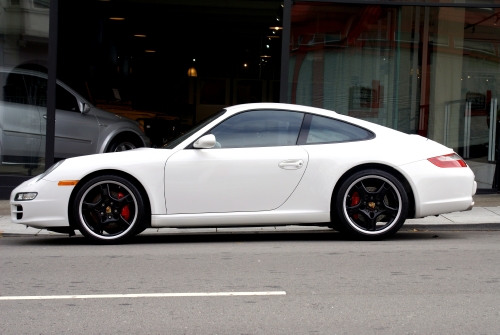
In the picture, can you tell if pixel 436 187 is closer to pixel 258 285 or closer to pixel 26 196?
pixel 258 285

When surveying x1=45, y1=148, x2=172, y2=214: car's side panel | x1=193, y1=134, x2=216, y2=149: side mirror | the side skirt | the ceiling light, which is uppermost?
the ceiling light

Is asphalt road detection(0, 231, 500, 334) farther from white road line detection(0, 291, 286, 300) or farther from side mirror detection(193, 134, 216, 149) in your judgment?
side mirror detection(193, 134, 216, 149)

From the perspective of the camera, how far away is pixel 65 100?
41.7ft

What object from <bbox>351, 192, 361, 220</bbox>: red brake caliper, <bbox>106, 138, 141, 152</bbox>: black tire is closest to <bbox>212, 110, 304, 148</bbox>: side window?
<bbox>351, 192, 361, 220</bbox>: red brake caliper

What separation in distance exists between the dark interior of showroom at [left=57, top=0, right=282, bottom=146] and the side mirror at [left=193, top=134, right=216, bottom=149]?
6301 mm

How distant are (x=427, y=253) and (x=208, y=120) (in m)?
2.61

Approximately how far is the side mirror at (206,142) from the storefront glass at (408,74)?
5716mm

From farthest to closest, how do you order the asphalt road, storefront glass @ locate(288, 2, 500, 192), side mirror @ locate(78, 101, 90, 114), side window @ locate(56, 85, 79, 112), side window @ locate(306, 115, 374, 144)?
side mirror @ locate(78, 101, 90, 114), storefront glass @ locate(288, 2, 500, 192), side window @ locate(56, 85, 79, 112), side window @ locate(306, 115, 374, 144), the asphalt road

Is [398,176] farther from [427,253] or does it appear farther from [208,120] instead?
[208,120]

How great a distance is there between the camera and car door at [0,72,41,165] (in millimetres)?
12281

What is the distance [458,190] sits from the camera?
7465mm

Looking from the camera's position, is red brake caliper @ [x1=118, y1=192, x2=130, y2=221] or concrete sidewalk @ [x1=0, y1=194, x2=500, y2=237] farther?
concrete sidewalk @ [x1=0, y1=194, x2=500, y2=237]

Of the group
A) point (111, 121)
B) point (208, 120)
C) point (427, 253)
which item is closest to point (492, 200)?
point (427, 253)

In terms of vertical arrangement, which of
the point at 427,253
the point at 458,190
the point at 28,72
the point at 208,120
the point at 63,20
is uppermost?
the point at 63,20
